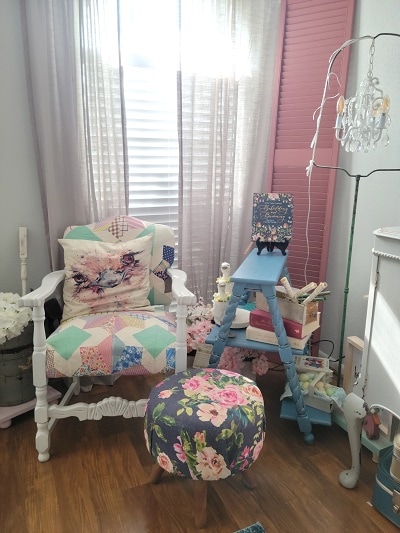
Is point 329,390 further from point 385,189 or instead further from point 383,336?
point 385,189

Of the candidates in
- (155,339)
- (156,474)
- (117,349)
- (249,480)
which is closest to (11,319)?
(117,349)

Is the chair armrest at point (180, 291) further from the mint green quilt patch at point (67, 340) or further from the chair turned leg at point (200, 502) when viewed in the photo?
the chair turned leg at point (200, 502)

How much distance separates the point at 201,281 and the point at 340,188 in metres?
0.94

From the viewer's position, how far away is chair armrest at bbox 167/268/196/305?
1.66 meters

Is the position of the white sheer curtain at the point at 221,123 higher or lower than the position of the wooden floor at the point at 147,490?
higher

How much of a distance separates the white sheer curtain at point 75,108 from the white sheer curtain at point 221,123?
1.25 feet

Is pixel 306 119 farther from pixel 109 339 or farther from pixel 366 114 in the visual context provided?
pixel 109 339

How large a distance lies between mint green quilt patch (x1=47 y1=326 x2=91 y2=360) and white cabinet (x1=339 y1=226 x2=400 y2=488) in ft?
3.40

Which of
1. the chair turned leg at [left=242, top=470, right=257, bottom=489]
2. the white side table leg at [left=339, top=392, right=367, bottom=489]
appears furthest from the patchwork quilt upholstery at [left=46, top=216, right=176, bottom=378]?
the white side table leg at [left=339, top=392, right=367, bottom=489]

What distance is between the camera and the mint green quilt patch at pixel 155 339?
1680 mm

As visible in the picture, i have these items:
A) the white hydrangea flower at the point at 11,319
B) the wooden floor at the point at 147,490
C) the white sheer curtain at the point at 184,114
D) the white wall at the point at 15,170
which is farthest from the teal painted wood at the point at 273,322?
the white wall at the point at 15,170

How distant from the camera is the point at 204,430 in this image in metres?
1.33

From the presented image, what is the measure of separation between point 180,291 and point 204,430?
58 cm

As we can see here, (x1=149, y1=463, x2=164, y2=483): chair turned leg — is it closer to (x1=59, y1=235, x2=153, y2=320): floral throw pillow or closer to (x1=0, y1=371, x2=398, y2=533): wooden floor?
(x1=0, y1=371, x2=398, y2=533): wooden floor
